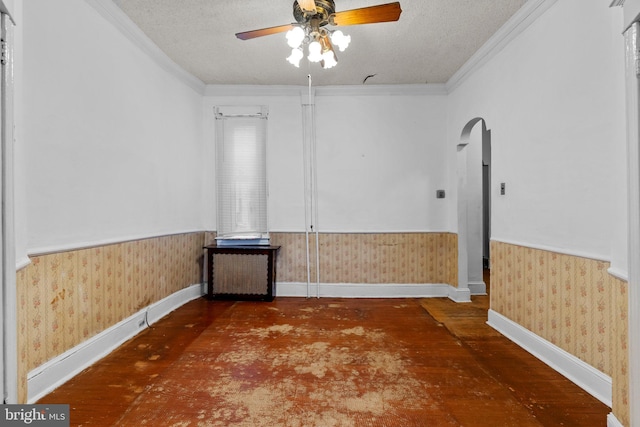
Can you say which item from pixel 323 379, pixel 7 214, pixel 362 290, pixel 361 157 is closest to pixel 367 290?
pixel 362 290

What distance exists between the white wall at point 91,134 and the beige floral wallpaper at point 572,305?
3.40 m

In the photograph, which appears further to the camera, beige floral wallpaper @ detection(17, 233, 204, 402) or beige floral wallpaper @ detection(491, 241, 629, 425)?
beige floral wallpaper @ detection(17, 233, 204, 402)

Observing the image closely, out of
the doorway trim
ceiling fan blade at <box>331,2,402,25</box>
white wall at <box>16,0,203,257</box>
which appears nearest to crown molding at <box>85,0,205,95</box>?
white wall at <box>16,0,203,257</box>

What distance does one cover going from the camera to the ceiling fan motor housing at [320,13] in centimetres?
233

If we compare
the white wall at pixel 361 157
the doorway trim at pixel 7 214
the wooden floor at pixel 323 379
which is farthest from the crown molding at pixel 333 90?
the doorway trim at pixel 7 214

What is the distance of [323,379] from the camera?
2.39 meters

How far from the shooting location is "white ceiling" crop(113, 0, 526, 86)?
286 centimetres

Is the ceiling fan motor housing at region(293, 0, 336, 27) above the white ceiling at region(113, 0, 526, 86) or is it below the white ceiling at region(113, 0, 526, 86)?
below

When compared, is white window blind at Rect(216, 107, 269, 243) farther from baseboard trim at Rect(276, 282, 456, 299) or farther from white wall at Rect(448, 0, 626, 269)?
white wall at Rect(448, 0, 626, 269)

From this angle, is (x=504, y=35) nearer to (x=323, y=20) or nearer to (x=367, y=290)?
(x=323, y=20)

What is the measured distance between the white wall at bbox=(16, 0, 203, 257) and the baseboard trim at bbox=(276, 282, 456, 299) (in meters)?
1.83

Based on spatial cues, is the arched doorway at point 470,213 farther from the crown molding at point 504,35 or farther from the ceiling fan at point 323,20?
the ceiling fan at point 323,20

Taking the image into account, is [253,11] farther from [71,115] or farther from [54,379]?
[54,379]

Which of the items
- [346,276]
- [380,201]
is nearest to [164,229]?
[346,276]
